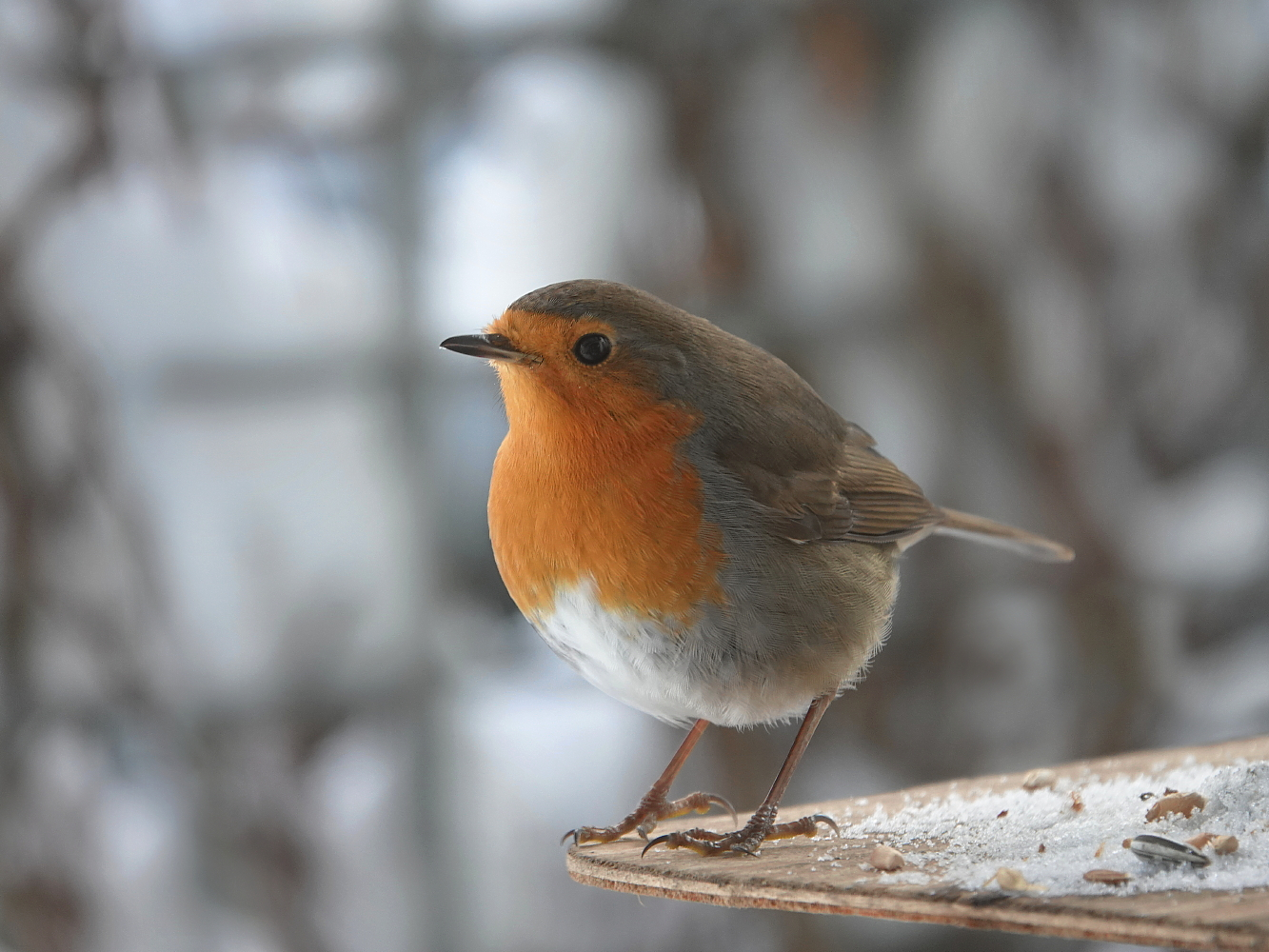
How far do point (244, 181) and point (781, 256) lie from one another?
1.36 metres

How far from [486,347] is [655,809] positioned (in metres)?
0.70

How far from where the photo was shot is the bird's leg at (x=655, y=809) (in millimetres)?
1561

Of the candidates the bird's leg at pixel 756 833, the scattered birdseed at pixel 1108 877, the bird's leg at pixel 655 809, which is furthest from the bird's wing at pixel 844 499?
the scattered birdseed at pixel 1108 877

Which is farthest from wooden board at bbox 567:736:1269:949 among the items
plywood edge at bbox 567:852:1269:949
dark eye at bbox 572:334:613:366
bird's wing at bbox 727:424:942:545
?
dark eye at bbox 572:334:613:366

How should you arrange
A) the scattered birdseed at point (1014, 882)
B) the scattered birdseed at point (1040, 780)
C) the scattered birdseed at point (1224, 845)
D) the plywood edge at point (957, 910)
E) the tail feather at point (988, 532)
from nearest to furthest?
the plywood edge at point (957, 910), the scattered birdseed at point (1014, 882), the scattered birdseed at point (1224, 845), the scattered birdseed at point (1040, 780), the tail feather at point (988, 532)

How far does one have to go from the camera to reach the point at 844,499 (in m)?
1.70

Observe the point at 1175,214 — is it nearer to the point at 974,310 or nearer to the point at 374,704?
the point at 974,310

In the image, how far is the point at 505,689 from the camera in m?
3.05

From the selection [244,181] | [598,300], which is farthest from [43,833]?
[598,300]

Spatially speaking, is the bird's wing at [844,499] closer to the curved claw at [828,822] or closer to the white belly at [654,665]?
the white belly at [654,665]

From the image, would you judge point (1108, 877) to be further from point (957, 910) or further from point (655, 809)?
point (655, 809)

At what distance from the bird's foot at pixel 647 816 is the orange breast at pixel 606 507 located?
30cm

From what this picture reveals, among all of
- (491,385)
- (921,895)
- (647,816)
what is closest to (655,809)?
(647,816)

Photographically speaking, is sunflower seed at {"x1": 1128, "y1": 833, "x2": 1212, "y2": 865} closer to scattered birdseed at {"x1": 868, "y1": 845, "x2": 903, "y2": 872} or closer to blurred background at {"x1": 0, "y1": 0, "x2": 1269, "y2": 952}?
scattered birdseed at {"x1": 868, "y1": 845, "x2": 903, "y2": 872}
